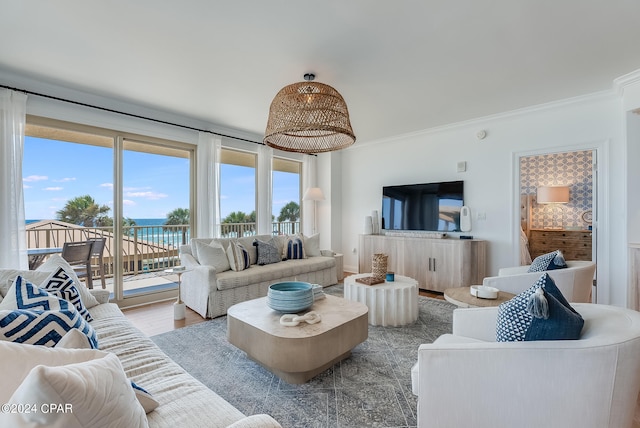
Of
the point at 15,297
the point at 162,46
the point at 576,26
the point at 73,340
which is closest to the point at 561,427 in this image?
the point at 73,340

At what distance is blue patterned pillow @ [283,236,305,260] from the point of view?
4.59 metres

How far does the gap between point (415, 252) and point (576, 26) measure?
10.3 feet

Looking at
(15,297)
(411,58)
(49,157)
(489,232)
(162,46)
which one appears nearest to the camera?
(15,297)

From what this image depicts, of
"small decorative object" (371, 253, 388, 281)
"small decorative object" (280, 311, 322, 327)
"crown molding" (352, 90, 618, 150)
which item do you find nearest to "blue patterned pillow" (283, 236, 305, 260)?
"small decorative object" (371, 253, 388, 281)

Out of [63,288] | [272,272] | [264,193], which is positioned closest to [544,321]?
[63,288]

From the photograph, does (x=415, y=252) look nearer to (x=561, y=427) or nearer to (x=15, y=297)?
(x=561, y=427)

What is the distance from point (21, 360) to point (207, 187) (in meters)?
3.87

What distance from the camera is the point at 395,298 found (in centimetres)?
298

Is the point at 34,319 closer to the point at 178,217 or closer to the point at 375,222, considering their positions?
the point at 178,217

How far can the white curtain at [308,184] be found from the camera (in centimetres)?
597

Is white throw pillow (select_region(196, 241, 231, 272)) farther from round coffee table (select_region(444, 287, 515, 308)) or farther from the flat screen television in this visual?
the flat screen television

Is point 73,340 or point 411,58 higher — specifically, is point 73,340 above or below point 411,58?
below

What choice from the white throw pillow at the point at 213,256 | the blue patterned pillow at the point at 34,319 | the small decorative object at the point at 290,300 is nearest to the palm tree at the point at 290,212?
the white throw pillow at the point at 213,256

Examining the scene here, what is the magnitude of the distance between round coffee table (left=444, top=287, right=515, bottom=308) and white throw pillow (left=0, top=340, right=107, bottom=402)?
2336mm
